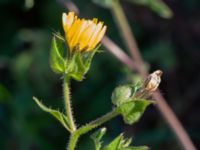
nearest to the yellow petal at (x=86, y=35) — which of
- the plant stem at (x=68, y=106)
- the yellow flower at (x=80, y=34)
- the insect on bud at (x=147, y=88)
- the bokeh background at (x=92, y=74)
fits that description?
the yellow flower at (x=80, y=34)

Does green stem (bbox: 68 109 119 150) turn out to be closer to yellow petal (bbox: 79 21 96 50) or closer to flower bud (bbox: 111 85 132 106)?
flower bud (bbox: 111 85 132 106)

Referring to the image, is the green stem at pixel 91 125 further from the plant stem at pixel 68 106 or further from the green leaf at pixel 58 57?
the green leaf at pixel 58 57

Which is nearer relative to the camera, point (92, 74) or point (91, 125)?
point (91, 125)

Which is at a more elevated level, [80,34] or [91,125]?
[80,34]

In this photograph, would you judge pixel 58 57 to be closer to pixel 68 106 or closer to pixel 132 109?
pixel 68 106

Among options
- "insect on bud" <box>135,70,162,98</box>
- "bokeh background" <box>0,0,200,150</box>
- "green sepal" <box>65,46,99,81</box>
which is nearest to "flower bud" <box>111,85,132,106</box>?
"insect on bud" <box>135,70,162,98</box>

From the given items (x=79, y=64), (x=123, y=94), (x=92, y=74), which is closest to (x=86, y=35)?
(x=79, y=64)

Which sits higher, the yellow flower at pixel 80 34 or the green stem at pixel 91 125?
the yellow flower at pixel 80 34
